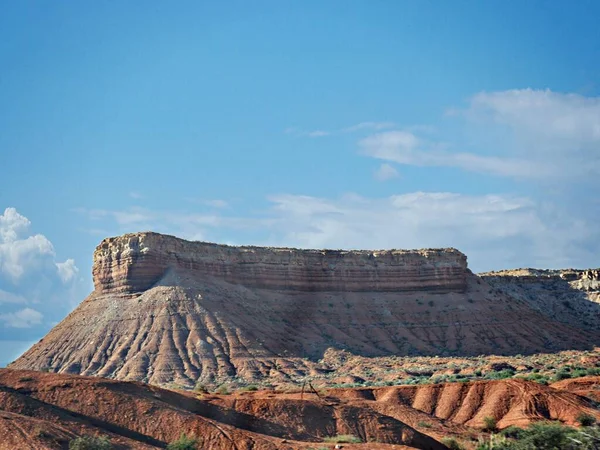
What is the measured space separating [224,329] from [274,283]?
1634 cm

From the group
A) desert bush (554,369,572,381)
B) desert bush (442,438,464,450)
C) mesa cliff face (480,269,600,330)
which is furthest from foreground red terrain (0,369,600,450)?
mesa cliff face (480,269,600,330)

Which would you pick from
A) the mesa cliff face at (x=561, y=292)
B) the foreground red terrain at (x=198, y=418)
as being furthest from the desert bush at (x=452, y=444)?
the mesa cliff face at (x=561, y=292)

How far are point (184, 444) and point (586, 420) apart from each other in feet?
71.2

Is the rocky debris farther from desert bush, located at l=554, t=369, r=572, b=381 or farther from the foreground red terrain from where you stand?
desert bush, located at l=554, t=369, r=572, b=381

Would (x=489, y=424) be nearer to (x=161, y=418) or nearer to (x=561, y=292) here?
(x=161, y=418)

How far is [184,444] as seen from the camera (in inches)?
1161

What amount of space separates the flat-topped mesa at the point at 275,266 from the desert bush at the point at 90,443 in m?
58.4

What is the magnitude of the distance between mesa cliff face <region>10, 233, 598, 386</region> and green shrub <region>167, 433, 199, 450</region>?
35.8m

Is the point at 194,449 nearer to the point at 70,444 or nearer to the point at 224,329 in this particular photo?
the point at 70,444

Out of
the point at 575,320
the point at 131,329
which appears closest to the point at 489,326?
the point at 575,320

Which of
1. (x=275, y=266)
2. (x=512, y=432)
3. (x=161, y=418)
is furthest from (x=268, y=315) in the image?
(x=161, y=418)

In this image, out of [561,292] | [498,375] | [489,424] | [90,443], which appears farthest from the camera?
[561,292]

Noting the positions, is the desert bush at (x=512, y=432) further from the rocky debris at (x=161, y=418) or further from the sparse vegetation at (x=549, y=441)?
the rocky debris at (x=161, y=418)

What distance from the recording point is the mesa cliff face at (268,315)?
7462 cm
